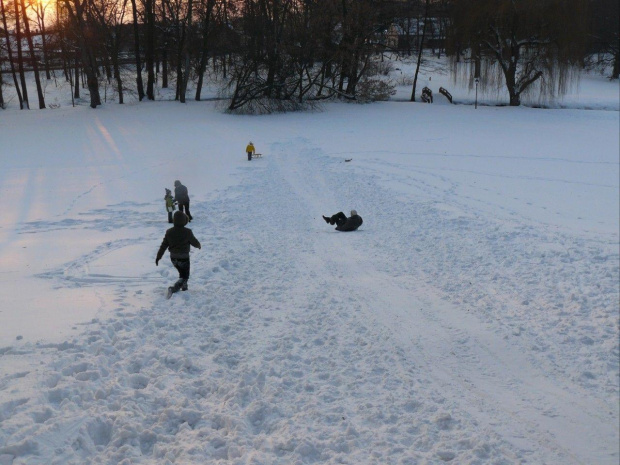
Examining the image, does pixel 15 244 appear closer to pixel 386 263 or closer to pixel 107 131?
pixel 386 263

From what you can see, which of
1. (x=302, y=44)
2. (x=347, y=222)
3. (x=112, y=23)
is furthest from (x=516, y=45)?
(x=112, y=23)

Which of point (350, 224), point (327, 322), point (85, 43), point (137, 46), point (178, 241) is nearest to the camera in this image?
point (327, 322)

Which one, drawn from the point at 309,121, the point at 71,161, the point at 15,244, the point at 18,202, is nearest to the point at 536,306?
the point at 15,244

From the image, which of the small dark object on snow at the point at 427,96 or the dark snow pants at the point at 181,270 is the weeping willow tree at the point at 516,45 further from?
the dark snow pants at the point at 181,270

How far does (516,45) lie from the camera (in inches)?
1369

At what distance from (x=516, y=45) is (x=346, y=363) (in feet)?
111

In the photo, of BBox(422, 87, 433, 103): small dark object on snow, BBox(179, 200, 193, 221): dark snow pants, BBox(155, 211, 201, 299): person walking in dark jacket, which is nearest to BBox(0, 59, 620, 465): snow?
BBox(179, 200, 193, 221): dark snow pants

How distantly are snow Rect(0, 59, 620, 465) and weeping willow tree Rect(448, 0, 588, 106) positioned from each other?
13726mm

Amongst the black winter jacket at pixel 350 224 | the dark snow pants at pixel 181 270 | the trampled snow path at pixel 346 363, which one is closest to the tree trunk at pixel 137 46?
the black winter jacket at pixel 350 224

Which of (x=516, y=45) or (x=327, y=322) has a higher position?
(x=516, y=45)

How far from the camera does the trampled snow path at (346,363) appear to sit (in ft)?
16.5

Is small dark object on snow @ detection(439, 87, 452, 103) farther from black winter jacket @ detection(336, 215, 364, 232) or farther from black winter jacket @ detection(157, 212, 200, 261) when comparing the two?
black winter jacket @ detection(157, 212, 200, 261)

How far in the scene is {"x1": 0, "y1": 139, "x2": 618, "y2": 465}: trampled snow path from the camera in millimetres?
5039

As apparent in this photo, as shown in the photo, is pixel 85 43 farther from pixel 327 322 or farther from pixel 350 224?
pixel 327 322
